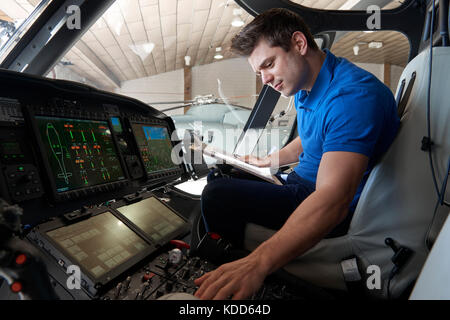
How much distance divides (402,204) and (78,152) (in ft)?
3.45

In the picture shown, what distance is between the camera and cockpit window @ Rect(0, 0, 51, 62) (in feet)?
3.58

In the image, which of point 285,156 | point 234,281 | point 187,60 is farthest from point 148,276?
point 187,60

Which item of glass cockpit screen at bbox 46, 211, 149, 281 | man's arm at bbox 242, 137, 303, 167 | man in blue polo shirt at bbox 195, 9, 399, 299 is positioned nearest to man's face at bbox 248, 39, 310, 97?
man in blue polo shirt at bbox 195, 9, 399, 299

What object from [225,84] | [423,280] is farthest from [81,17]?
[225,84]

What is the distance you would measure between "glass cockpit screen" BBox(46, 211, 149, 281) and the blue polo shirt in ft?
2.27

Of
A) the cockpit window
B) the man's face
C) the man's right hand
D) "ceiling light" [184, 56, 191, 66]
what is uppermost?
"ceiling light" [184, 56, 191, 66]

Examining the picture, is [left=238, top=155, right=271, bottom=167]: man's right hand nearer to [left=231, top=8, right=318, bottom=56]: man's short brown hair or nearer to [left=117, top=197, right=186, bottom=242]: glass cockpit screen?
[left=117, top=197, right=186, bottom=242]: glass cockpit screen

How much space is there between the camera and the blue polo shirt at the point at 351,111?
0.76m

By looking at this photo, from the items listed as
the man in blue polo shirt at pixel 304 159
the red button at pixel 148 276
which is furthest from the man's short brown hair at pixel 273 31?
the red button at pixel 148 276

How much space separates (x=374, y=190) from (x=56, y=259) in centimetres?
91

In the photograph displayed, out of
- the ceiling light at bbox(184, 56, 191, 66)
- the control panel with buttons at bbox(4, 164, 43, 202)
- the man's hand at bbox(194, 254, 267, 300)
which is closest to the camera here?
the man's hand at bbox(194, 254, 267, 300)

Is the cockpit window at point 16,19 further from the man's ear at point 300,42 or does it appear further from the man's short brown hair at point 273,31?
the man's ear at point 300,42

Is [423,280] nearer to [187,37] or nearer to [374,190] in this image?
[374,190]
